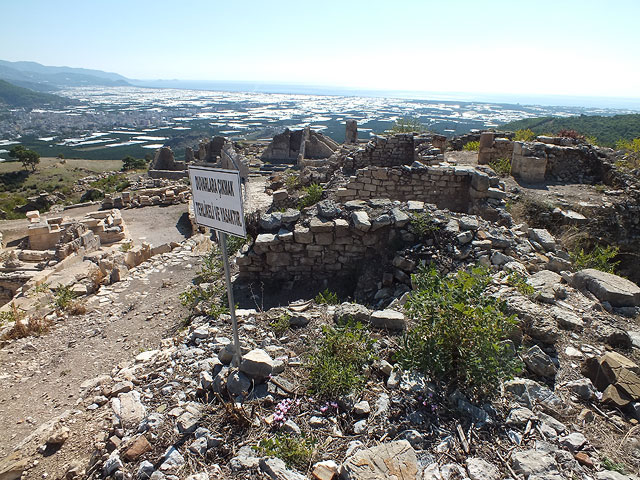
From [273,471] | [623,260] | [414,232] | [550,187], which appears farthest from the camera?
[550,187]

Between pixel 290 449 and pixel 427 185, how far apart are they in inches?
296

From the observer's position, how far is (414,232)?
18.8ft

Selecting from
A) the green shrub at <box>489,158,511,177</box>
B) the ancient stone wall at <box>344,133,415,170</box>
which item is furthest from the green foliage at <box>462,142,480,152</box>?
the ancient stone wall at <box>344,133,415,170</box>

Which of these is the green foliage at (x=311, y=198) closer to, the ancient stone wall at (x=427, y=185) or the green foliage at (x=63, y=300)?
the ancient stone wall at (x=427, y=185)

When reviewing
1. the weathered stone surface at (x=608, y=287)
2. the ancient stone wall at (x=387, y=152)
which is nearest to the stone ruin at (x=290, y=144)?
the ancient stone wall at (x=387, y=152)

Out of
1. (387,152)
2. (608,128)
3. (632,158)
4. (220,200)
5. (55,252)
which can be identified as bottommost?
(55,252)

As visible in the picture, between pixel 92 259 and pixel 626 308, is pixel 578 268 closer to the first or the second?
pixel 626 308

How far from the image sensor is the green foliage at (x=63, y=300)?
21.4 ft

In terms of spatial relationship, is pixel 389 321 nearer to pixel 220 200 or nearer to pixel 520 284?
pixel 520 284

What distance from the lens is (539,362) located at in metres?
3.13

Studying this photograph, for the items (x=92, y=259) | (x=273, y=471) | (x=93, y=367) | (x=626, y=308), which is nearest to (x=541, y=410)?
(x=273, y=471)

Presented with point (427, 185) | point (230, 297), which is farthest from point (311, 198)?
point (230, 297)

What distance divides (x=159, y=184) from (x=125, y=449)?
73.1 ft

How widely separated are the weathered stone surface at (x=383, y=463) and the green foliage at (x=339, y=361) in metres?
0.60
